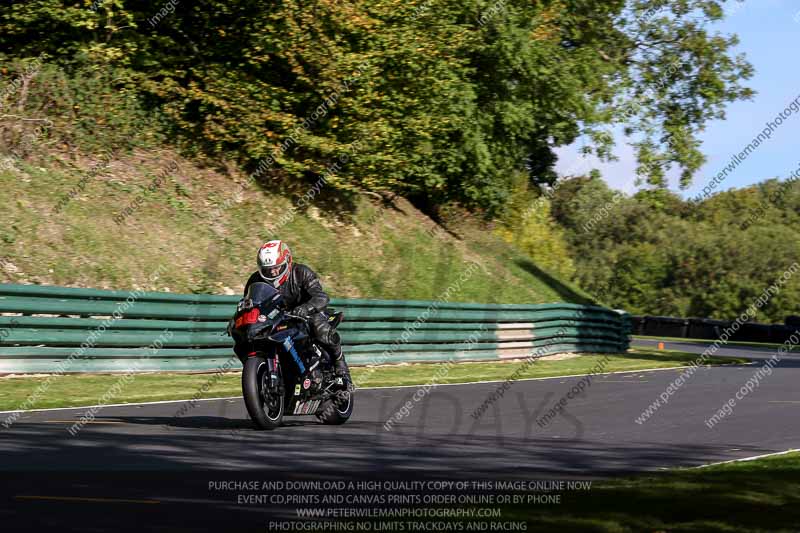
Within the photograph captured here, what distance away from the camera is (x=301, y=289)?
11.6 metres

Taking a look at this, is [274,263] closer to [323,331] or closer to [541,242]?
[323,331]

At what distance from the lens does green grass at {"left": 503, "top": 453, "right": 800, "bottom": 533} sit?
6277 millimetres

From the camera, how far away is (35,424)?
442 inches

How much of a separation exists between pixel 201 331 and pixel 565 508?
12.9 m

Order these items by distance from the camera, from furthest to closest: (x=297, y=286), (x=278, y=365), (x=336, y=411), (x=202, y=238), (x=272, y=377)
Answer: (x=202, y=238) < (x=336, y=411) < (x=297, y=286) < (x=278, y=365) < (x=272, y=377)

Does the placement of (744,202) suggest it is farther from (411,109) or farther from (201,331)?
(201,331)

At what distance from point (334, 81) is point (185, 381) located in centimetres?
1144

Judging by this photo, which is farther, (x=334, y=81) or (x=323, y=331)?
(x=334, y=81)

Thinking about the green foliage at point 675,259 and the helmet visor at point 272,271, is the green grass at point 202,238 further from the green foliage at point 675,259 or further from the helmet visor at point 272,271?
the green foliage at point 675,259

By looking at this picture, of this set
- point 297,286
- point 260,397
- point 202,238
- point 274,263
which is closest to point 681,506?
point 260,397

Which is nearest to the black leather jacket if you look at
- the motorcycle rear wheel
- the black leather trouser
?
the black leather trouser

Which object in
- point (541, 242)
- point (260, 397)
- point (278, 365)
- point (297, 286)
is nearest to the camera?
point (260, 397)

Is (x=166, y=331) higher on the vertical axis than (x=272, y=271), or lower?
lower

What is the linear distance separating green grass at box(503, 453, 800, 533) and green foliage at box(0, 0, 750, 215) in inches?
730
